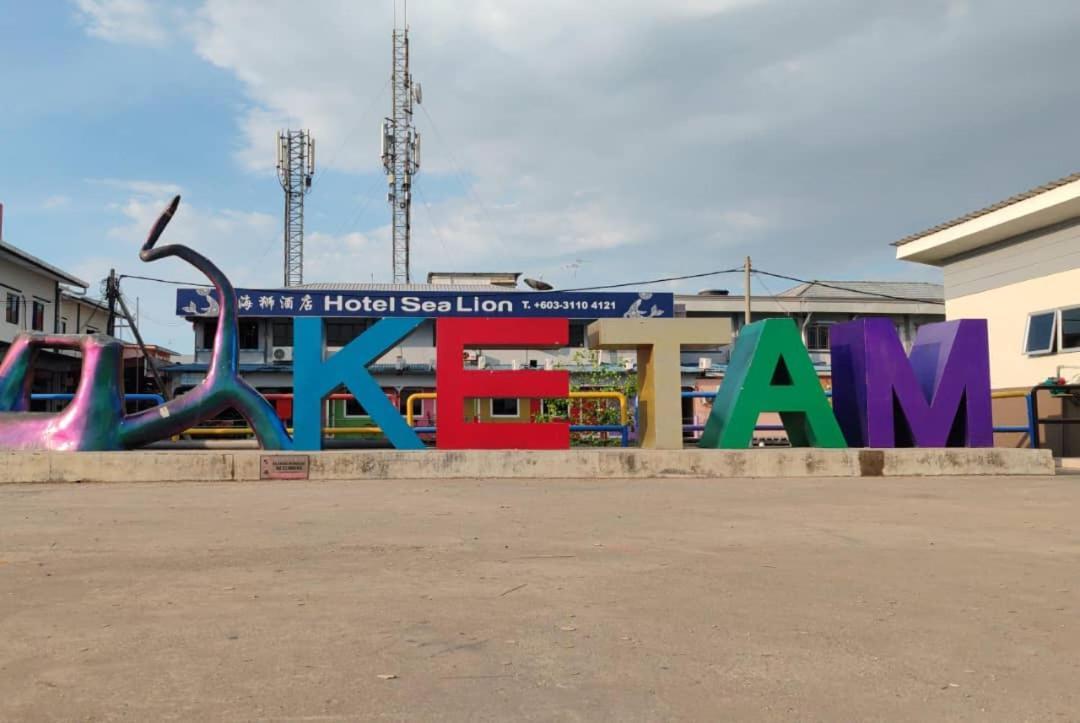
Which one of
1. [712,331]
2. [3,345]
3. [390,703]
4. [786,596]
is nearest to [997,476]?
[712,331]

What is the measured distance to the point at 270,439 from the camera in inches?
460

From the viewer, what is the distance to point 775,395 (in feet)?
40.5

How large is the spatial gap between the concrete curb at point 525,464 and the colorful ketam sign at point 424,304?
2349mm

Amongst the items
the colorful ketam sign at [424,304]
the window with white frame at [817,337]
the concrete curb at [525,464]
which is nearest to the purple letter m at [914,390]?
the concrete curb at [525,464]

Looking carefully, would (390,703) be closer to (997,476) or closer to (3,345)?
(997,476)

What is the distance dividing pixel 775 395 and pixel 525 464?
13.1 feet

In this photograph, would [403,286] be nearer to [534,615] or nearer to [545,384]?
[545,384]

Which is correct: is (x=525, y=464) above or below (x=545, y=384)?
below

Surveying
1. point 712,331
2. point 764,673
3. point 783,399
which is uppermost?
point 712,331

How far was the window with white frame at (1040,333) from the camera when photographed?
15.4 m

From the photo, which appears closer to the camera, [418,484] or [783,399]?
[418,484]

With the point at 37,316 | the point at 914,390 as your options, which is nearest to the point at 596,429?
the point at 914,390

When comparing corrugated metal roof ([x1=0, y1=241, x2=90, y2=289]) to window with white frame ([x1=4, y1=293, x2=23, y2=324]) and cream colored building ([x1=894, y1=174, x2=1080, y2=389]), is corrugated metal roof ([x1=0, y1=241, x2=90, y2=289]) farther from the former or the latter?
cream colored building ([x1=894, y1=174, x2=1080, y2=389])

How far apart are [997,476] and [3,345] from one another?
30.9 metres
